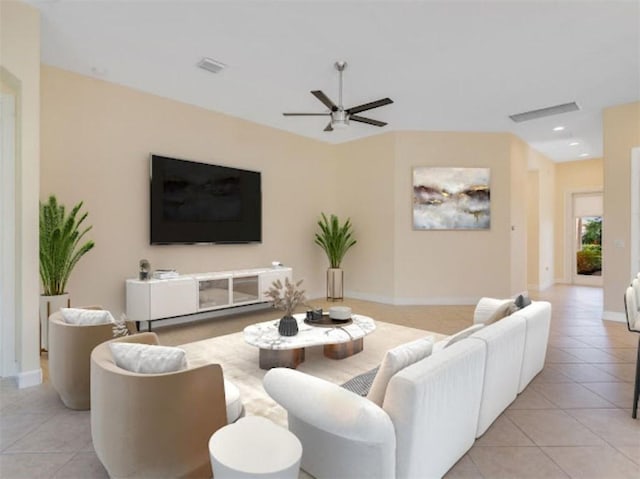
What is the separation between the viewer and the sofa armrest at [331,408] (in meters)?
1.41

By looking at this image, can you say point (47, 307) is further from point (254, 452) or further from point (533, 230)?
point (533, 230)

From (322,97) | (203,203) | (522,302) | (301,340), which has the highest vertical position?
(322,97)

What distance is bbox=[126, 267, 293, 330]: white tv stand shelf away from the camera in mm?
4328

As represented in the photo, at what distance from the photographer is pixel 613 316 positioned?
5297 millimetres

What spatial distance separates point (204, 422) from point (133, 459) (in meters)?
0.32

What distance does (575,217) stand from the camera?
30.1ft

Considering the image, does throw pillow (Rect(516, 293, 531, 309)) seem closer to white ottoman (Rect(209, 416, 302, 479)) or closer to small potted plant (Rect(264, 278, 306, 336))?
small potted plant (Rect(264, 278, 306, 336))

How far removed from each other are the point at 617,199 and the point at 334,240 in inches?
172

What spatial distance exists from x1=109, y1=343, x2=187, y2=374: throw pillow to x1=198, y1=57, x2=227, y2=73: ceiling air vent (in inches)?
127

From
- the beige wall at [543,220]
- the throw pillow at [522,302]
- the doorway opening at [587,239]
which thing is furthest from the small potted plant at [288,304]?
the doorway opening at [587,239]

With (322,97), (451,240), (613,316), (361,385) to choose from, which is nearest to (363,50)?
(322,97)

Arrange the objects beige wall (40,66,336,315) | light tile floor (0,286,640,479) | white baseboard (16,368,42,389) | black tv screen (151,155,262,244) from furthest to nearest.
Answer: black tv screen (151,155,262,244)
beige wall (40,66,336,315)
white baseboard (16,368,42,389)
light tile floor (0,286,640,479)

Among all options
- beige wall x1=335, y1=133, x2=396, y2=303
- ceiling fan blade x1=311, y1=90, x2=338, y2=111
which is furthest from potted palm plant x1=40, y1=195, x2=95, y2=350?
beige wall x1=335, y1=133, x2=396, y2=303

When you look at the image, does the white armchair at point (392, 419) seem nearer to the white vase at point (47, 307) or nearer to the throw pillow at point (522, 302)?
the throw pillow at point (522, 302)
